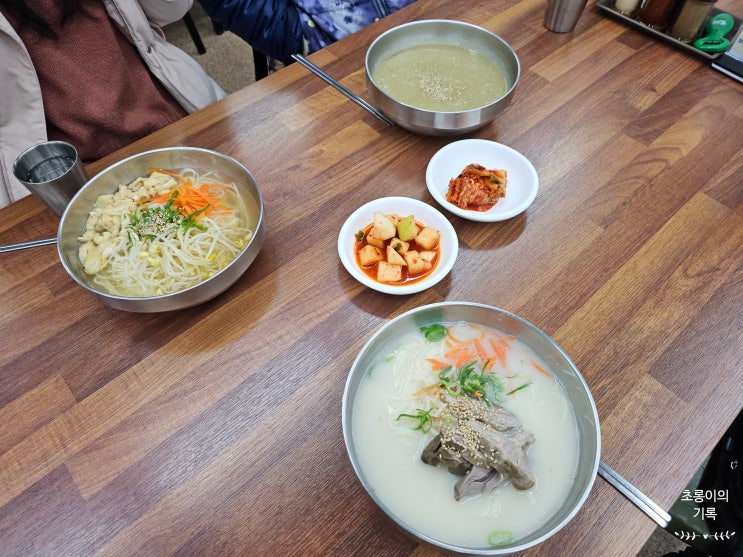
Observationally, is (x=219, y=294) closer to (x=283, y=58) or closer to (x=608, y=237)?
(x=608, y=237)

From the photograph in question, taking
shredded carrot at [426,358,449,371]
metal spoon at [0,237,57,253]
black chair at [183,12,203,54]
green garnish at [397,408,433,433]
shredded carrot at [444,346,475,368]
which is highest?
shredded carrot at [444,346,475,368]

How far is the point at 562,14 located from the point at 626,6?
0.37m

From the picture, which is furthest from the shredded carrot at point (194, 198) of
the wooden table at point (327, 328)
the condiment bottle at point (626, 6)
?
the condiment bottle at point (626, 6)

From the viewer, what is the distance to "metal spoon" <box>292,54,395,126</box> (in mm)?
1812

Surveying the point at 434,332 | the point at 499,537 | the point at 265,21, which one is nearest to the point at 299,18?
the point at 265,21

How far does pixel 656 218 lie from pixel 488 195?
558 millimetres

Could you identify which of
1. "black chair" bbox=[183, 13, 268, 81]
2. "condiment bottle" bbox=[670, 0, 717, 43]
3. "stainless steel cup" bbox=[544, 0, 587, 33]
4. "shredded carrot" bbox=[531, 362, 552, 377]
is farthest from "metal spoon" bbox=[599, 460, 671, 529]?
"black chair" bbox=[183, 13, 268, 81]

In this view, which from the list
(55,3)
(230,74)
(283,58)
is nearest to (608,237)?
(283,58)

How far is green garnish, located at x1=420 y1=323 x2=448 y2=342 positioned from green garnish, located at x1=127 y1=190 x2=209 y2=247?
712mm

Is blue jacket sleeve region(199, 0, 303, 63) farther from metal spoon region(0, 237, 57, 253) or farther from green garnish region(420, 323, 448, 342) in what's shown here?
green garnish region(420, 323, 448, 342)

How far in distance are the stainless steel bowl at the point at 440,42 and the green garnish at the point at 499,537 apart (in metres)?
1.22

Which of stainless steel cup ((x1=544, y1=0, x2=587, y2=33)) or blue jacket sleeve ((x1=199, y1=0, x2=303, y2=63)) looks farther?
blue jacket sleeve ((x1=199, y1=0, x2=303, y2=63))

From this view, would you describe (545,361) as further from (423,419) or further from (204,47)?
(204,47)

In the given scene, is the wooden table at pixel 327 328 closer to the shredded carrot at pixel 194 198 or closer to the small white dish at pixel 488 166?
the small white dish at pixel 488 166
